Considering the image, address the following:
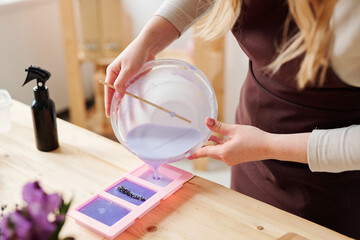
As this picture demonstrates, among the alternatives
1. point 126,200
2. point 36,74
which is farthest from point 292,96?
point 36,74

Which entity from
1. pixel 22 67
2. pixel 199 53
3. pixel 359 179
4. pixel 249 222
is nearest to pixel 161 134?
pixel 249 222

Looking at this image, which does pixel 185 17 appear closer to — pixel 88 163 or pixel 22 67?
pixel 88 163

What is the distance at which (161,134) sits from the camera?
0.99 m

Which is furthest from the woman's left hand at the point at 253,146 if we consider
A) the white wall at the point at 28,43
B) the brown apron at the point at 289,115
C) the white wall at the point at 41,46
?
the white wall at the point at 28,43

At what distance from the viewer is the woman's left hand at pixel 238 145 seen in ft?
2.96

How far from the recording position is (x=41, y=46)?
101 inches

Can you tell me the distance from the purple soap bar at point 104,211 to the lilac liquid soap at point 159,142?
12 cm

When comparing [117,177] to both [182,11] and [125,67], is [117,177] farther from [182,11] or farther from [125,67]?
[182,11]

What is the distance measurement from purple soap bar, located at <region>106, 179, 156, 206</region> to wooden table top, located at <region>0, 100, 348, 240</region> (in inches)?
1.2

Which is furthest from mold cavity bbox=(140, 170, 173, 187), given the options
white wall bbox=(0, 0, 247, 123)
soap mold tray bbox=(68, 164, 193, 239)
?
white wall bbox=(0, 0, 247, 123)

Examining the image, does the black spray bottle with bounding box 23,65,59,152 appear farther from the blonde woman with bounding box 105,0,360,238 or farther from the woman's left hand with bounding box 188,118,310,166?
the woman's left hand with bounding box 188,118,310,166

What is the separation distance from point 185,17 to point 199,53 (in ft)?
3.38

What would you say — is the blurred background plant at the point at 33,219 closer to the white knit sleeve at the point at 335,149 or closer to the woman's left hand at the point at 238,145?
the woman's left hand at the point at 238,145

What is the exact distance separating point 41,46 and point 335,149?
2107 mm
